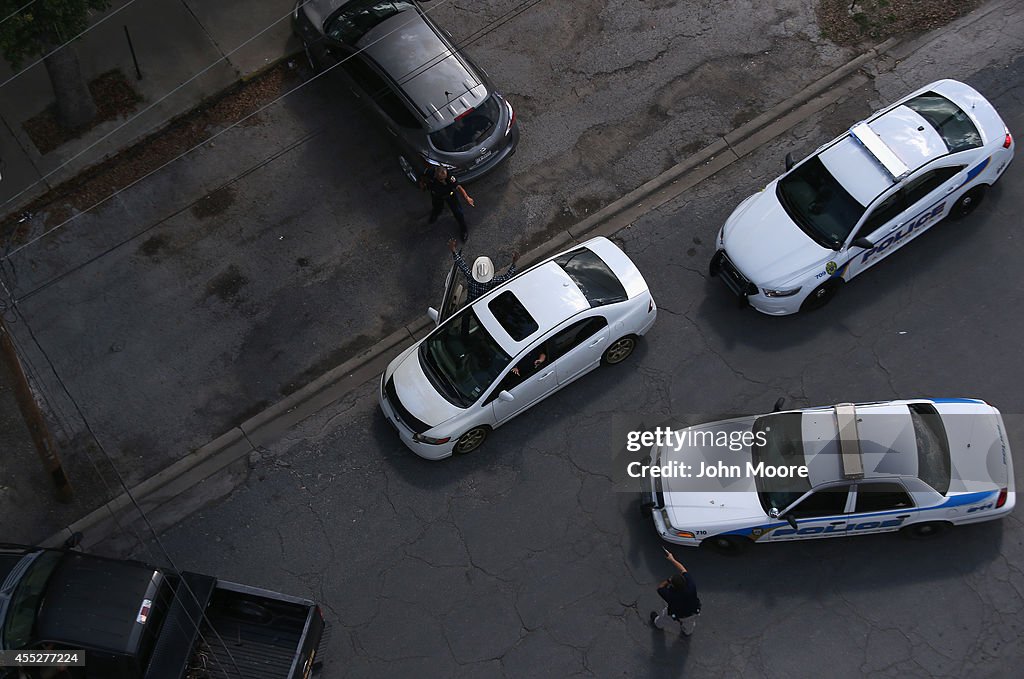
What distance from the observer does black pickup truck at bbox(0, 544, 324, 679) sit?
35.2 feet

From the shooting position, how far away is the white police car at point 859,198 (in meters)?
13.3

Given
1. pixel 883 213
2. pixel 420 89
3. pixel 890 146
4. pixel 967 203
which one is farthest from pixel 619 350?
pixel 967 203

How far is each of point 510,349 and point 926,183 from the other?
624 centimetres

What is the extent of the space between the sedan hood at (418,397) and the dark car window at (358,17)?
566 centimetres

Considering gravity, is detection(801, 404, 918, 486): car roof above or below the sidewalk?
below

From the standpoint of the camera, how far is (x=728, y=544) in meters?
12.0

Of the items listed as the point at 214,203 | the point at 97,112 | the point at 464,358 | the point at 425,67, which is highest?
the point at 97,112

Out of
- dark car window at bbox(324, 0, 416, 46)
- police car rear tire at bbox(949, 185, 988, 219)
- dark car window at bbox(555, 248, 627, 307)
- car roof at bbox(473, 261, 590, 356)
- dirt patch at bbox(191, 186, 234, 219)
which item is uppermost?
dark car window at bbox(324, 0, 416, 46)

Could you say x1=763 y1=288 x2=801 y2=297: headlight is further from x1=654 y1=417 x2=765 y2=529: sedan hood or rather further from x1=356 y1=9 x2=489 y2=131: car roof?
x1=356 y1=9 x2=489 y2=131: car roof

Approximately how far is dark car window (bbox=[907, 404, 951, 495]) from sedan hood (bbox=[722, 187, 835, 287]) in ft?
8.23

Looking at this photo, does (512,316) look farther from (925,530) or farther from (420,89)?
(925,530)

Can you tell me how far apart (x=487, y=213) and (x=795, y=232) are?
186 inches

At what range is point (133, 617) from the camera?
10.9 meters

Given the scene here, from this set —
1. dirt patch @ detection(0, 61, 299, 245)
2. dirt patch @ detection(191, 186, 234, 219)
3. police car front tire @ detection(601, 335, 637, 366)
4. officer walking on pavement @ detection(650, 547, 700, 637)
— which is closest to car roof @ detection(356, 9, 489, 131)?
dirt patch @ detection(0, 61, 299, 245)
